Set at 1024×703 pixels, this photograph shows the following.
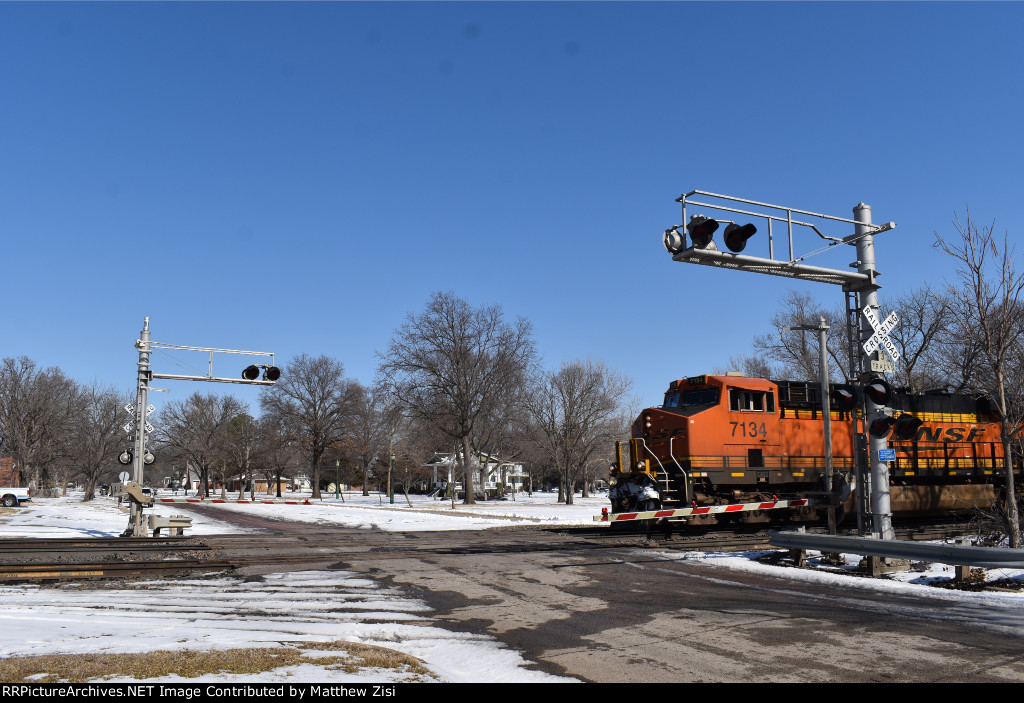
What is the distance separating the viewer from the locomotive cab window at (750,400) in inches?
818

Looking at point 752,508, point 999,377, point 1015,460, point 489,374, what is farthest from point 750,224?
point 489,374

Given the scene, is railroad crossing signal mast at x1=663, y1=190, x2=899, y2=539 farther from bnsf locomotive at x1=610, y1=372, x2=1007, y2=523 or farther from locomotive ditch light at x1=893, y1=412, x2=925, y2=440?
bnsf locomotive at x1=610, y1=372, x2=1007, y2=523

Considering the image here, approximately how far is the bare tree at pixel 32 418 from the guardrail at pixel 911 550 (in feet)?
247

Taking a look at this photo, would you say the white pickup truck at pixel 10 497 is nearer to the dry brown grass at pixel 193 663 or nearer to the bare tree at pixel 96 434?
the bare tree at pixel 96 434

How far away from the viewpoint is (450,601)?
10.3 metres

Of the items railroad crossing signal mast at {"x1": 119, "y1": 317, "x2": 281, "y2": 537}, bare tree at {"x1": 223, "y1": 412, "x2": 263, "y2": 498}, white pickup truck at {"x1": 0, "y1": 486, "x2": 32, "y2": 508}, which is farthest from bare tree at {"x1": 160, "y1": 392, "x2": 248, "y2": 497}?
railroad crossing signal mast at {"x1": 119, "y1": 317, "x2": 281, "y2": 537}

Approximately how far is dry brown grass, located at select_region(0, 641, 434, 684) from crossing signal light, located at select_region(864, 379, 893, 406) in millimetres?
9353

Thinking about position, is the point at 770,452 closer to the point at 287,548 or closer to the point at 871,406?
the point at 871,406

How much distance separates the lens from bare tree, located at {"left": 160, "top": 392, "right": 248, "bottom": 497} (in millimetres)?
84312

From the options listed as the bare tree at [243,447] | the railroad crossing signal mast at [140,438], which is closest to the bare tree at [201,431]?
the bare tree at [243,447]

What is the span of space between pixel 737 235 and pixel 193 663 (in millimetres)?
9807

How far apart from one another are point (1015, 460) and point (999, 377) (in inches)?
409

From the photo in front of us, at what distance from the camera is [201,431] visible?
281 ft

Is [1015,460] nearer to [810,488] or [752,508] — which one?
[810,488]
